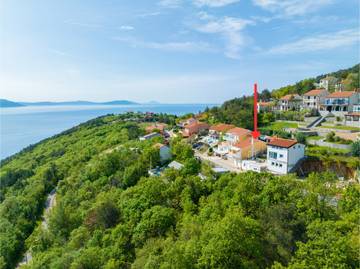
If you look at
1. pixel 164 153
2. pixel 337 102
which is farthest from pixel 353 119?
pixel 164 153

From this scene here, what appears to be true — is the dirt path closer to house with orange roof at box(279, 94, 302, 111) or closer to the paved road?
the paved road

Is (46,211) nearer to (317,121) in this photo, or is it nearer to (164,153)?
(164,153)

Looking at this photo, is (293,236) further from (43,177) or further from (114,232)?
(43,177)

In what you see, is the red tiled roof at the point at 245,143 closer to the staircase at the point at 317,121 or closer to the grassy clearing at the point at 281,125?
the grassy clearing at the point at 281,125

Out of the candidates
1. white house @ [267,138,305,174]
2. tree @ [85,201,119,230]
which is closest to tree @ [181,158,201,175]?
white house @ [267,138,305,174]

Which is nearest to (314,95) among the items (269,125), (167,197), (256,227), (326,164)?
(269,125)

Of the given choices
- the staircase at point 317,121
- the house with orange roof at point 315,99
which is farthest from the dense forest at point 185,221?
the house with orange roof at point 315,99
